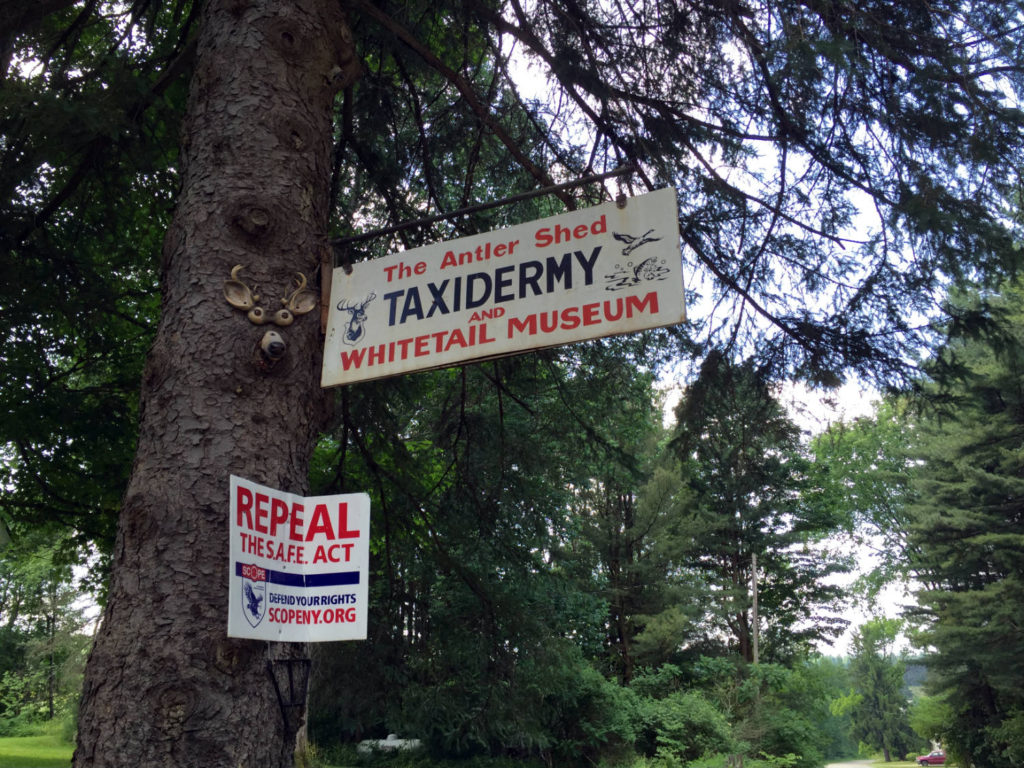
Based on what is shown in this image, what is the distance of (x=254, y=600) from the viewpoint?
2.06 metres

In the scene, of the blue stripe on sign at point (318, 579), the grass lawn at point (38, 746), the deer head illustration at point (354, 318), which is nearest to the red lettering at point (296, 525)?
the blue stripe on sign at point (318, 579)

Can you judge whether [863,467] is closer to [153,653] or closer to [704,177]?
[704,177]

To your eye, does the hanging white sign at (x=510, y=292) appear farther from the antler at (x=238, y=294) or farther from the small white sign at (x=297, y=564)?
the small white sign at (x=297, y=564)

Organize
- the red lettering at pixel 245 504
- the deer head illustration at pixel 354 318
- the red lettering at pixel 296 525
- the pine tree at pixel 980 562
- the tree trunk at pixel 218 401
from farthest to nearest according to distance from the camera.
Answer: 1. the pine tree at pixel 980 562
2. the deer head illustration at pixel 354 318
3. the red lettering at pixel 296 525
4. the red lettering at pixel 245 504
5. the tree trunk at pixel 218 401

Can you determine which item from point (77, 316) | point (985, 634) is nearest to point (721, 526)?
point (985, 634)

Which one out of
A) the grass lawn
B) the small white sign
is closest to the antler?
the small white sign

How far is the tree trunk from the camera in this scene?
1999 mm

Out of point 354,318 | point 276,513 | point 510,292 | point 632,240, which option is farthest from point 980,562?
point 276,513

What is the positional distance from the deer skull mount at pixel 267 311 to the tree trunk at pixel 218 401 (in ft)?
0.06

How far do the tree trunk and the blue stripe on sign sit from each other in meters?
0.16

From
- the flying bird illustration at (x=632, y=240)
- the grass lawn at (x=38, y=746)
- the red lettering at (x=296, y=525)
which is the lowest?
the grass lawn at (x=38, y=746)

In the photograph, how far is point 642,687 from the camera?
2494 cm

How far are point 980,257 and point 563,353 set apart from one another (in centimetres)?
336

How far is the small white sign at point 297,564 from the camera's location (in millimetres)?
2072
